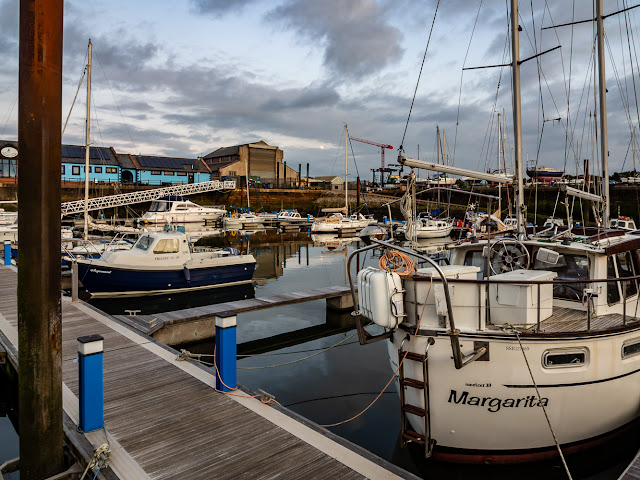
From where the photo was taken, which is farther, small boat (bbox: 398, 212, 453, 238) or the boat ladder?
small boat (bbox: 398, 212, 453, 238)

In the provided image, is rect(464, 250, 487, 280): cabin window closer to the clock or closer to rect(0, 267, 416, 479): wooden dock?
rect(0, 267, 416, 479): wooden dock

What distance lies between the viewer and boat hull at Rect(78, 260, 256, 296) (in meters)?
17.6

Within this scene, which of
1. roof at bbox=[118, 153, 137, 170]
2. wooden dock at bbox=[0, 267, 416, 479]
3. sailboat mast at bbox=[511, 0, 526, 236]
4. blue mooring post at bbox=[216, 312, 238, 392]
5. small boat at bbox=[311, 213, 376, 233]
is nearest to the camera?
wooden dock at bbox=[0, 267, 416, 479]

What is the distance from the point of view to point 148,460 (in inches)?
207

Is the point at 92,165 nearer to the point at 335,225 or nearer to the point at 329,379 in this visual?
the point at 335,225

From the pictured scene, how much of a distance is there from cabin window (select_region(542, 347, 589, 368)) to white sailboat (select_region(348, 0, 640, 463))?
15 millimetres

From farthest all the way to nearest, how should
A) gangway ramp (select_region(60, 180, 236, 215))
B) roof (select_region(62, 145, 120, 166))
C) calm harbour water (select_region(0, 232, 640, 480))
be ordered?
roof (select_region(62, 145, 120, 166))
gangway ramp (select_region(60, 180, 236, 215))
calm harbour water (select_region(0, 232, 640, 480))

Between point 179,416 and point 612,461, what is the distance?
690cm

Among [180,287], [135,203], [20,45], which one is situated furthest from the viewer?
[135,203]

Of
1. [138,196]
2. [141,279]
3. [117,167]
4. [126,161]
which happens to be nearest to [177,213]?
[138,196]

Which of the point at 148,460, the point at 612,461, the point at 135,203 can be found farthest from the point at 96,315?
the point at 135,203

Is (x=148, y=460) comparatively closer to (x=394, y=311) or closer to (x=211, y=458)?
(x=211, y=458)

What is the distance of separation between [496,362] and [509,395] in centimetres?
52

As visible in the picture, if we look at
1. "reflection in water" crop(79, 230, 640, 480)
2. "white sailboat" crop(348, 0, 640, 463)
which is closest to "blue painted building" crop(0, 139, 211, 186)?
"reflection in water" crop(79, 230, 640, 480)
